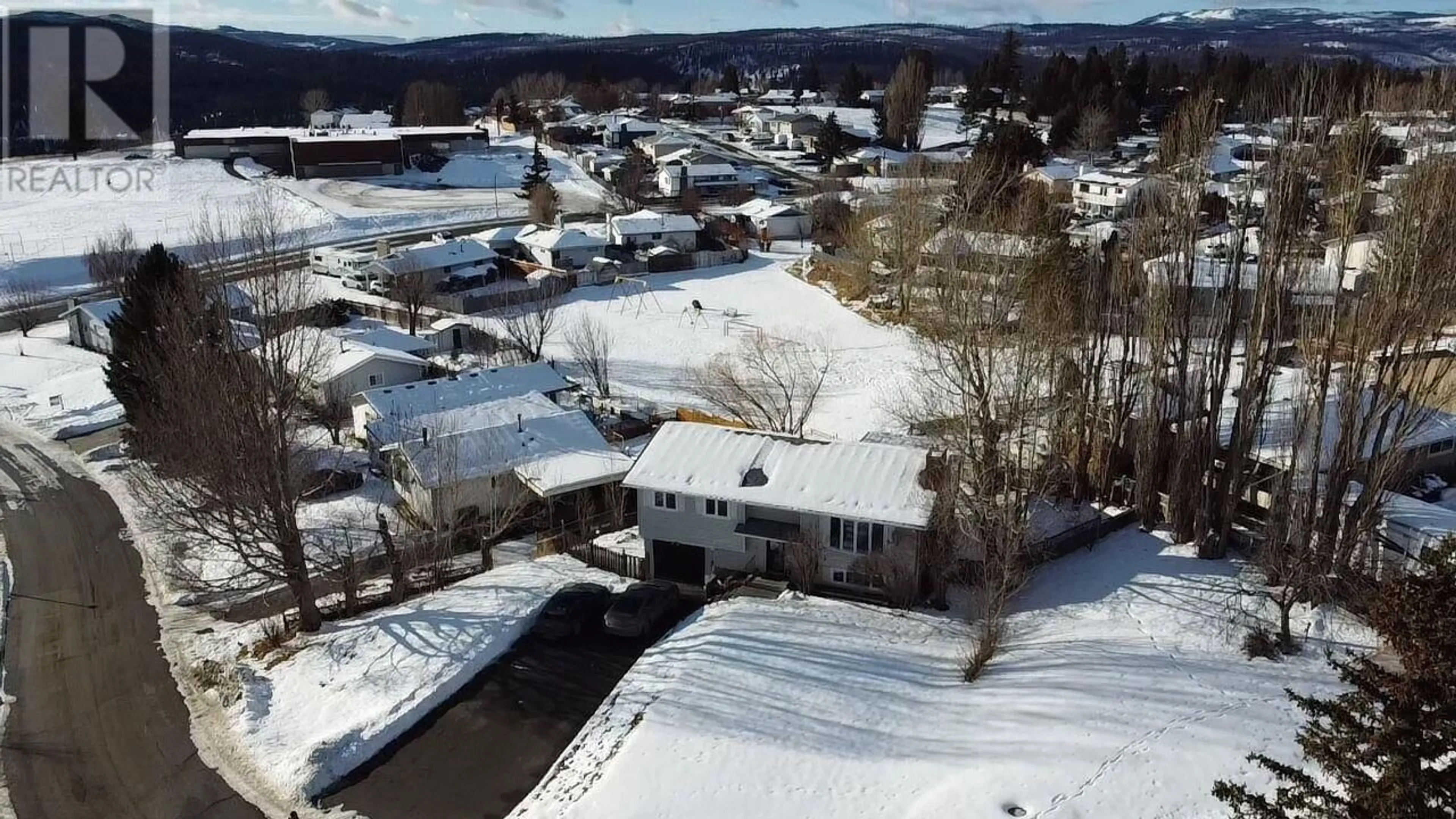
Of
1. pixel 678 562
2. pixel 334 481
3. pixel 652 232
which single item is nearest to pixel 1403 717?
pixel 678 562

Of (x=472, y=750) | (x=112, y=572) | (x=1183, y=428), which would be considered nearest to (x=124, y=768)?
(x=472, y=750)

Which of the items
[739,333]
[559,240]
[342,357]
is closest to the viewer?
[342,357]

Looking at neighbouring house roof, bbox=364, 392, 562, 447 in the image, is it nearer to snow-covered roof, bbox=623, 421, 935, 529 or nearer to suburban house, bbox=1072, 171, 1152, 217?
snow-covered roof, bbox=623, 421, 935, 529

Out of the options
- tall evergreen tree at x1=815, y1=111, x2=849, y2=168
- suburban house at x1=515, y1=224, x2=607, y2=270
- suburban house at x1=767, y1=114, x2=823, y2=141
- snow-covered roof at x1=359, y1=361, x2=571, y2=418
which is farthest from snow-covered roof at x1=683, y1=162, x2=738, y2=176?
snow-covered roof at x1=359, y1=361, x2=571, y2=418

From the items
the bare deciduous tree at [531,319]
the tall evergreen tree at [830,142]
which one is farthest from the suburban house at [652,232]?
the tall evergreen tree at [830,142]

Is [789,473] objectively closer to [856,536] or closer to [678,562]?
[856,536]
